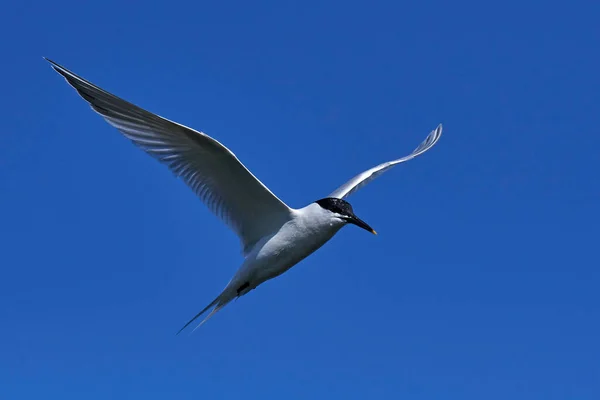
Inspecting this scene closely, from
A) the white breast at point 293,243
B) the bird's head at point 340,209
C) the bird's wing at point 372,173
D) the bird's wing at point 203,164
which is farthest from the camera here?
the bird's wing at point 372,173

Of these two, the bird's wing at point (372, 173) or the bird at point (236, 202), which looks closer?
the bird at point (236, 202)

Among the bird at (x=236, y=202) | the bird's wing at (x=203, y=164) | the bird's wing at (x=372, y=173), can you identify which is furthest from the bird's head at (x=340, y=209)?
the bird's wing at (x=372, y=173)

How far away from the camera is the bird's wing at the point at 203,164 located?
8914 mm

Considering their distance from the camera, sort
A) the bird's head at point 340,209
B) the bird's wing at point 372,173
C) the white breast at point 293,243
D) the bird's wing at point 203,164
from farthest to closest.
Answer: the bird's wing at point 372,173
the bird's head at point 340,209
the white breast at point 293,243
the bird's wing at point 203,164

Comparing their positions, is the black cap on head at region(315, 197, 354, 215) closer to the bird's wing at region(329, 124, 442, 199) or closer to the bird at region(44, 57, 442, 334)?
the bird at region(44, 57, 442, 334)

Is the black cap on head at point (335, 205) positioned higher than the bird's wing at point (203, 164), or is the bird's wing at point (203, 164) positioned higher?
the black cap on head at point (335, 205)

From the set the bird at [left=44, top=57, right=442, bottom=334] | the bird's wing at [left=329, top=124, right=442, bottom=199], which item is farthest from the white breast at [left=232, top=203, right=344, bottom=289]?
the bird's wing at [left=329, top=124, right=442, bottom=199]

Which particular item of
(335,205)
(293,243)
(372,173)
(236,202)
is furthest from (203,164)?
(372,173)

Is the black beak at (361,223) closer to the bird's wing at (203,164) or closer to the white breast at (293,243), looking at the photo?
the white breast at (293,243)

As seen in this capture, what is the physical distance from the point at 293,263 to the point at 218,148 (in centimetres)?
154

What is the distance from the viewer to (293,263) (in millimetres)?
9547

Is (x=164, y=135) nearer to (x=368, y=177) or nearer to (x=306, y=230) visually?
(x=306, y=230)

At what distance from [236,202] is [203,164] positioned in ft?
2.10

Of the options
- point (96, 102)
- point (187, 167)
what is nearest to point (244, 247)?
point (187, 167)
